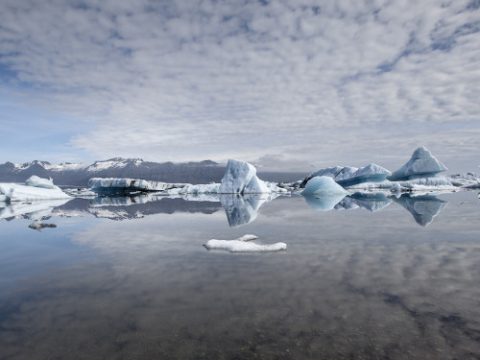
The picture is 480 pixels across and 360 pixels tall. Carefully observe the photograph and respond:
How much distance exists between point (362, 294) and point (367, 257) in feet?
6.25

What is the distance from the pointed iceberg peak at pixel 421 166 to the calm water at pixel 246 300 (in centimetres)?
3256

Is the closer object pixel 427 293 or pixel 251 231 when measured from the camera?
pixel 427 293

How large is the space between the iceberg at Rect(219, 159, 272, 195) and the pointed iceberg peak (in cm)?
1746

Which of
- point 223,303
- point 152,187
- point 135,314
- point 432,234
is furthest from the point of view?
point 152,187

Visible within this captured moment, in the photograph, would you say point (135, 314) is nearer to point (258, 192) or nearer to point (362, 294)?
point (362, 294)

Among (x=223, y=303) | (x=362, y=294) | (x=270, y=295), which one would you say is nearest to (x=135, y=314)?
(x=223, y=303)

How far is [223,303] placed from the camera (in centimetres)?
362

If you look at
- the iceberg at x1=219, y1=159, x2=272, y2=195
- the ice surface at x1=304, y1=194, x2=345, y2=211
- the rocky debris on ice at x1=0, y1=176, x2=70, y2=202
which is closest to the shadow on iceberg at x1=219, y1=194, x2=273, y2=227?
the ice surface at x1=304, y1=194, x2=345, y2=211

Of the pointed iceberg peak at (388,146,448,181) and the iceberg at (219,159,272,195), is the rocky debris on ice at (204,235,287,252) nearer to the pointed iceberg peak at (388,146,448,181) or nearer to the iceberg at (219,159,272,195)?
the iceberg at (219,159,272,195)

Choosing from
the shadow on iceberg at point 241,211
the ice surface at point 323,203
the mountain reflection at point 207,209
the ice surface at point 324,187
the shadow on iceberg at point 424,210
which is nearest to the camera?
the shadow on iceberg at point 424,210

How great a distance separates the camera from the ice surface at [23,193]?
2462cm

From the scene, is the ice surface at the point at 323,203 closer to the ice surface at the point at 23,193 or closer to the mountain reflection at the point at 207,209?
the mountain reflection at the point at 207,209

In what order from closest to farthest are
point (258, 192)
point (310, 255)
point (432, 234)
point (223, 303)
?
point (223, 303) → point (310, 255) → point (432, 234) → point (258, 192)

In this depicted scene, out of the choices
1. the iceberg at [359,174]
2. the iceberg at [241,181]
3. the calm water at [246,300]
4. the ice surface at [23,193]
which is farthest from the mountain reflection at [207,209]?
the iceberg at [359,174]
